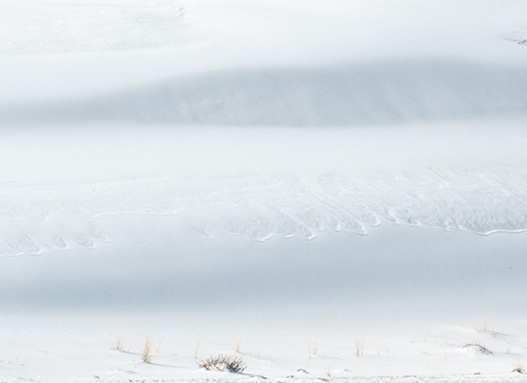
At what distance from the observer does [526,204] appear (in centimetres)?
812

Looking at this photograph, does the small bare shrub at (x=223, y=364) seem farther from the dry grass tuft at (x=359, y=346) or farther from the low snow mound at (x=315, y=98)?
the low snow mound at (x=315, y=98)

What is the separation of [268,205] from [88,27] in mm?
5267

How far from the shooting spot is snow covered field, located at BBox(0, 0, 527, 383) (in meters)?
5.97

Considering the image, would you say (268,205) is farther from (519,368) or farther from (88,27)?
(88,27)

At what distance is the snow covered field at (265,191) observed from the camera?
19.6 ft

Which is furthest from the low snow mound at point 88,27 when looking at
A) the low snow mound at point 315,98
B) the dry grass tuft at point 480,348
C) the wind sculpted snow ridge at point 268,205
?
the dry grass tuft at point 480,348

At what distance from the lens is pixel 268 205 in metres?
7.80

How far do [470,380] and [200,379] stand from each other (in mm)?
1468

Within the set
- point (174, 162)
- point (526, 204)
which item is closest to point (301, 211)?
point (174, 162)

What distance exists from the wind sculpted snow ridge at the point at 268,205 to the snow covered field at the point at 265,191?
2 cm

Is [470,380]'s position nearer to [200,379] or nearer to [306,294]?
[200,379]

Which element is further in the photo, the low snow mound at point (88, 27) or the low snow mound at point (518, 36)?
the low snow mound at point (518, 36)

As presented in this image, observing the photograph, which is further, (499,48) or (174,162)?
(499,48)

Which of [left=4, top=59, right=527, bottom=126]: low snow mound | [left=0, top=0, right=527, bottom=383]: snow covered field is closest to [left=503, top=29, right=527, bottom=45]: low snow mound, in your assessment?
[left=0, top=0, right=527, bottom=383]: snow covered field
